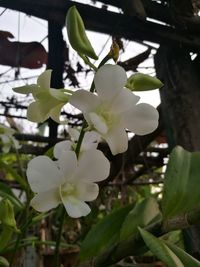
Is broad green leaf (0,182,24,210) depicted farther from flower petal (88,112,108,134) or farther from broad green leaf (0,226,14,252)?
flower petal (88,112,108,134)

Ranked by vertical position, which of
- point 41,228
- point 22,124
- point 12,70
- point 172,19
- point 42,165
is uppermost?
point 172,19

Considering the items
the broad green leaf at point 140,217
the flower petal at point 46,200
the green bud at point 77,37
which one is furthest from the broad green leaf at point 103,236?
the green bud at point 77,37

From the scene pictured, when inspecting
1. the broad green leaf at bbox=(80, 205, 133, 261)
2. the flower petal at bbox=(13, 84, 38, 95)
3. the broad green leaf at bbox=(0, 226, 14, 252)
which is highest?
the flower petal at bbox=(13, 84, 38, 95)

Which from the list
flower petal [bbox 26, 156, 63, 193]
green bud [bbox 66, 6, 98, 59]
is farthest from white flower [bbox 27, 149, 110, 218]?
green bud [bbox 66, 6, 98, 59]

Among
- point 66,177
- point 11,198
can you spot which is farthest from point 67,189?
point 11,198

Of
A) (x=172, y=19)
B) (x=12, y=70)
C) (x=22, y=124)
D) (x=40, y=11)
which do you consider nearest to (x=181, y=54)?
(x=172, y=19)

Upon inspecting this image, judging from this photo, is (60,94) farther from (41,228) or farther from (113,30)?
(41,228)

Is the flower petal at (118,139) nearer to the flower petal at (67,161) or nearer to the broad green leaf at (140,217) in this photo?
the flower petal at (67,161)
